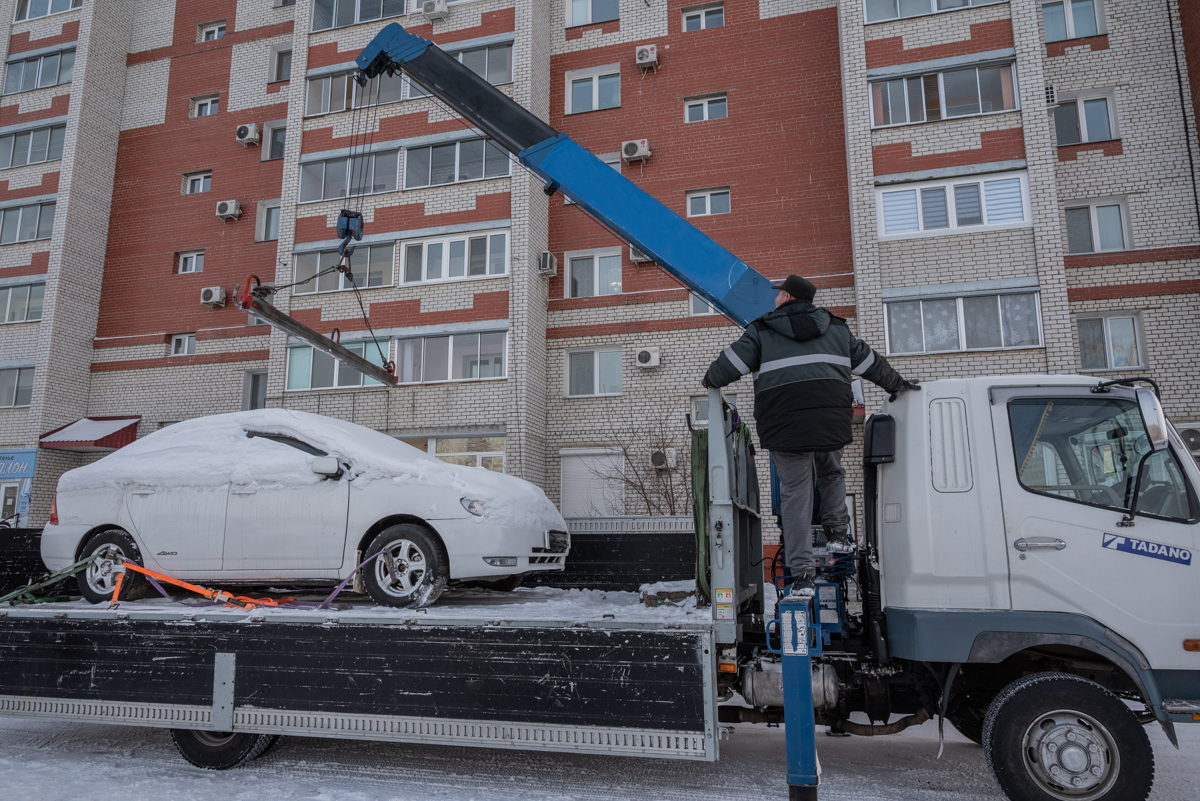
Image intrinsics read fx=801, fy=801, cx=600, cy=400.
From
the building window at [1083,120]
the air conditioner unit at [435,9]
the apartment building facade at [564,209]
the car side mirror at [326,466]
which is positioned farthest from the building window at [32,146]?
the building window at [1083,120]

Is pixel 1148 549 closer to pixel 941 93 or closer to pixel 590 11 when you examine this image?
pixel 941 93

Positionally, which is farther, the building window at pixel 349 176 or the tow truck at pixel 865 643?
the building window at pixel 349 176

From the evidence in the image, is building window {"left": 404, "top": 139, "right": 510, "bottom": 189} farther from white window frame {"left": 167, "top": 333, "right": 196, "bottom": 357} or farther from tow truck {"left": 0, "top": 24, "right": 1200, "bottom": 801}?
tow truck {"left": 0, "top": 24, "right": 1200, "bottom": 801}

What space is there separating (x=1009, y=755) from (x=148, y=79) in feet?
87.8

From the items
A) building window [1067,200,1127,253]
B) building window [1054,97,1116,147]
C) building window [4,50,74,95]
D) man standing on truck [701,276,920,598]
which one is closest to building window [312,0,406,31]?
building window [4,50,74,95]

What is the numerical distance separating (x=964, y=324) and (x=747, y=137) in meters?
6.56

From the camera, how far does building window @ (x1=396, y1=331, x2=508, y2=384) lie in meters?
17.8

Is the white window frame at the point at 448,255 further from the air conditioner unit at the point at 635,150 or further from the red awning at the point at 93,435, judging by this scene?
the red awning at the point at 93,435

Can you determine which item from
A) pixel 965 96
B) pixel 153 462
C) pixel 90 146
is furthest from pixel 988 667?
pixel 90 146

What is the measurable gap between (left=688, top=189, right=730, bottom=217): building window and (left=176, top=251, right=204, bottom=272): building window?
1327cm

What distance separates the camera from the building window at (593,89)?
19672 millimetres

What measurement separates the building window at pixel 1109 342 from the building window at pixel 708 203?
303 inches

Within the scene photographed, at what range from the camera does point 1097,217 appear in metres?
16.3

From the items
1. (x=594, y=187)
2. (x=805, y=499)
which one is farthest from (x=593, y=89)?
(x=805, y=499)
